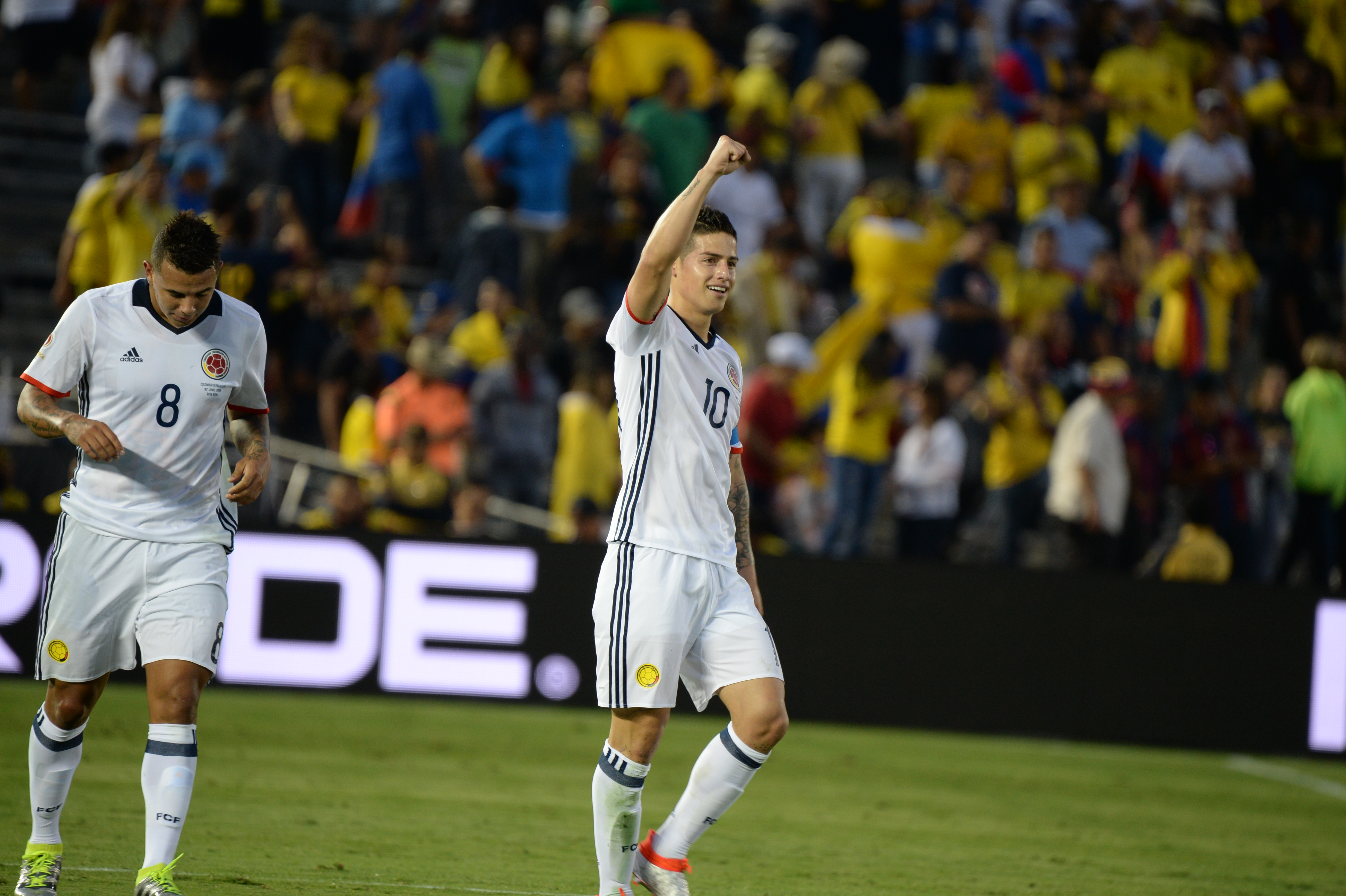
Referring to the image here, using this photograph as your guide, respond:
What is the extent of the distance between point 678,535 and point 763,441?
25.4 ft

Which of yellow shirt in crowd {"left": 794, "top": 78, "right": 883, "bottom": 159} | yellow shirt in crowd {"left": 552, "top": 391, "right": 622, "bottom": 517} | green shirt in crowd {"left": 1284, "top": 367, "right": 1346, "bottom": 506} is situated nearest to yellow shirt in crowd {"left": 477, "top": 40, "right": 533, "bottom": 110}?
yellow shirt in crowd {"left": 794, "top": 78, "right": 883, "bottom": 159}

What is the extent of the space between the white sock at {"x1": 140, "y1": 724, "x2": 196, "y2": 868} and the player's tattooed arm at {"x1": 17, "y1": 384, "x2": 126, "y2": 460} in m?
0.94

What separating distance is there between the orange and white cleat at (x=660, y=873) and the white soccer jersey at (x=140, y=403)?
1.88 m

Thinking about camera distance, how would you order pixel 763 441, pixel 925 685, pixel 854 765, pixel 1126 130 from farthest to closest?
pixel 1126 130, pixel 763 441, pixel 925 685, pixel 854 765

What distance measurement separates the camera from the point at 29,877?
213 inches

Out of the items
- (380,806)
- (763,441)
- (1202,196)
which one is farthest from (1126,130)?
(380,806)

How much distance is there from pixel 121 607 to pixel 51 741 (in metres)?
0.54

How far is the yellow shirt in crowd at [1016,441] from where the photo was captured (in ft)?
45.7

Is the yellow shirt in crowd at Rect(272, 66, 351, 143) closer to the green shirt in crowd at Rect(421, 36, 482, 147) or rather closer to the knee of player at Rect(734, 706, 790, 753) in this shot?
the green shirt in crowd at Rect(421, 36, 482, 147)

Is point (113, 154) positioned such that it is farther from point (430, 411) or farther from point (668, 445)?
point (668, 445)

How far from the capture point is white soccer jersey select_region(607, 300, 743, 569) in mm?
5395

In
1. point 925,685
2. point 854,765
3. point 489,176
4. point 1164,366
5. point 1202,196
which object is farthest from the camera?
point 1202,196

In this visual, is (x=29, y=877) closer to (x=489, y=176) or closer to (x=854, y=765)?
(x=854, y=765)

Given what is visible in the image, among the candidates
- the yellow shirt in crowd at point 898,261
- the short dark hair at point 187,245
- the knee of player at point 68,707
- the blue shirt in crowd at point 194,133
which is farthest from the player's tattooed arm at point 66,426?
the yellow shirt in crowd at point 898,261
